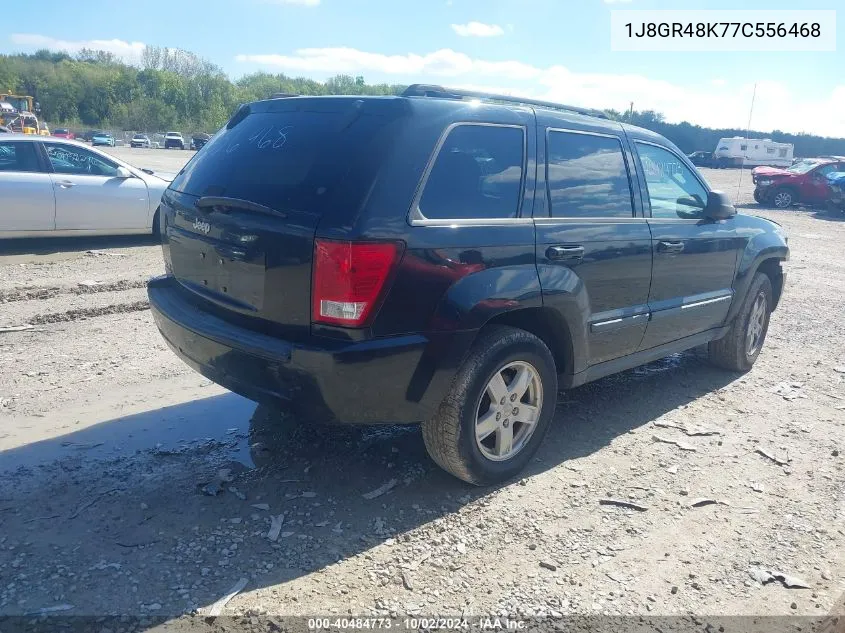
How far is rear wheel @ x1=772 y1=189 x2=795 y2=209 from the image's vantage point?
23188mm

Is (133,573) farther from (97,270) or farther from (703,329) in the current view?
(97,270)

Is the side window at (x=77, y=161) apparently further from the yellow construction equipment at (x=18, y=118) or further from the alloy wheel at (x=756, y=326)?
the yellow construction equipment at (x=18, y=118)

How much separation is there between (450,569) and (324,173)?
1.84 m

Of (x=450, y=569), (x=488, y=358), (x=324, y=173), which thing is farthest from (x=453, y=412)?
(x=324, y=173)

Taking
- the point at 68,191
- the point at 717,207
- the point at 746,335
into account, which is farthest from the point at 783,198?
the point at 68,191

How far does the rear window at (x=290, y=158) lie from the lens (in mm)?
3131

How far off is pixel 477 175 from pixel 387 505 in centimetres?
171

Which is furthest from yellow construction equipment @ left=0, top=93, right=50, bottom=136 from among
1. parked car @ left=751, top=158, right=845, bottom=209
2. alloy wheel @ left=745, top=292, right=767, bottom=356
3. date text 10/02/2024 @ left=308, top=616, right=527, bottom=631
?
date text 10/02/2024 @ left=308, top=616, right=527, bottom=631

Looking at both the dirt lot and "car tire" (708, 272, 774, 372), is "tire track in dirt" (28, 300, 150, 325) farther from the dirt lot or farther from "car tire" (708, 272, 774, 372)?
Result: "car tire" (708, 272, 774, 372)

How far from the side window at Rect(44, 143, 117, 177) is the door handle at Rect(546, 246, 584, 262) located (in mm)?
7980

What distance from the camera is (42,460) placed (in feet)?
12.1

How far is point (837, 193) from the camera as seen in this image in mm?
22359

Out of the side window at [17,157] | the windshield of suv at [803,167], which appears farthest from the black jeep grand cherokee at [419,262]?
the windshield of suv at [803,167]

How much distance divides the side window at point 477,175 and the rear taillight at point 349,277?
→ 34 centimetres
